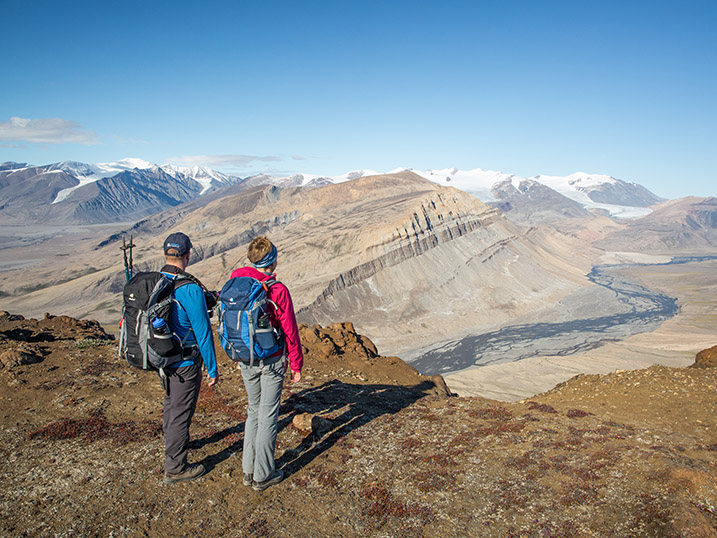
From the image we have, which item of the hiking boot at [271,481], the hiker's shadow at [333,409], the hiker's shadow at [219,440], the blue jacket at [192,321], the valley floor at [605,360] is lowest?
the valley floor at [605,360]

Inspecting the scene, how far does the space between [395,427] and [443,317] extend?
5879 cm

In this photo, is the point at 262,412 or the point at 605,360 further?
the point at 605,360

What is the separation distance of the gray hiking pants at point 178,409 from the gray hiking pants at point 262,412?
67cm

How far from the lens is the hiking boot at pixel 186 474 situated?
17.2 ft

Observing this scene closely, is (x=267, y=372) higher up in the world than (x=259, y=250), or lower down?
lower down

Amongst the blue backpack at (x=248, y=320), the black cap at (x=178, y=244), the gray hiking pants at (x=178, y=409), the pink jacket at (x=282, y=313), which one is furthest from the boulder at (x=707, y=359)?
the black cap at (x=178, y=244)

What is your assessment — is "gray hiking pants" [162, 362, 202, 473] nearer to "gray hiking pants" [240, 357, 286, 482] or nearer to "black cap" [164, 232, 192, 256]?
"gray hiking pants" [240, 357, 286, 482]

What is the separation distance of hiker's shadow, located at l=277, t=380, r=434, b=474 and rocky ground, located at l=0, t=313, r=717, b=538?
0.05 meters

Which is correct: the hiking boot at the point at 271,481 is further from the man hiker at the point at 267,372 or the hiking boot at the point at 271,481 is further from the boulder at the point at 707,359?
the boulder at the point at 707,359

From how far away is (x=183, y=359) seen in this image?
4.95 m

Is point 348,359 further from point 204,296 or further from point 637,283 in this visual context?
point 637,283

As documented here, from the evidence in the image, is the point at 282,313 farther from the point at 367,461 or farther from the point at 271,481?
the point at 367,461

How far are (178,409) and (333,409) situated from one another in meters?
4.11

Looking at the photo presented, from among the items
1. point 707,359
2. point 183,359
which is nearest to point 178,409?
point 183,359
